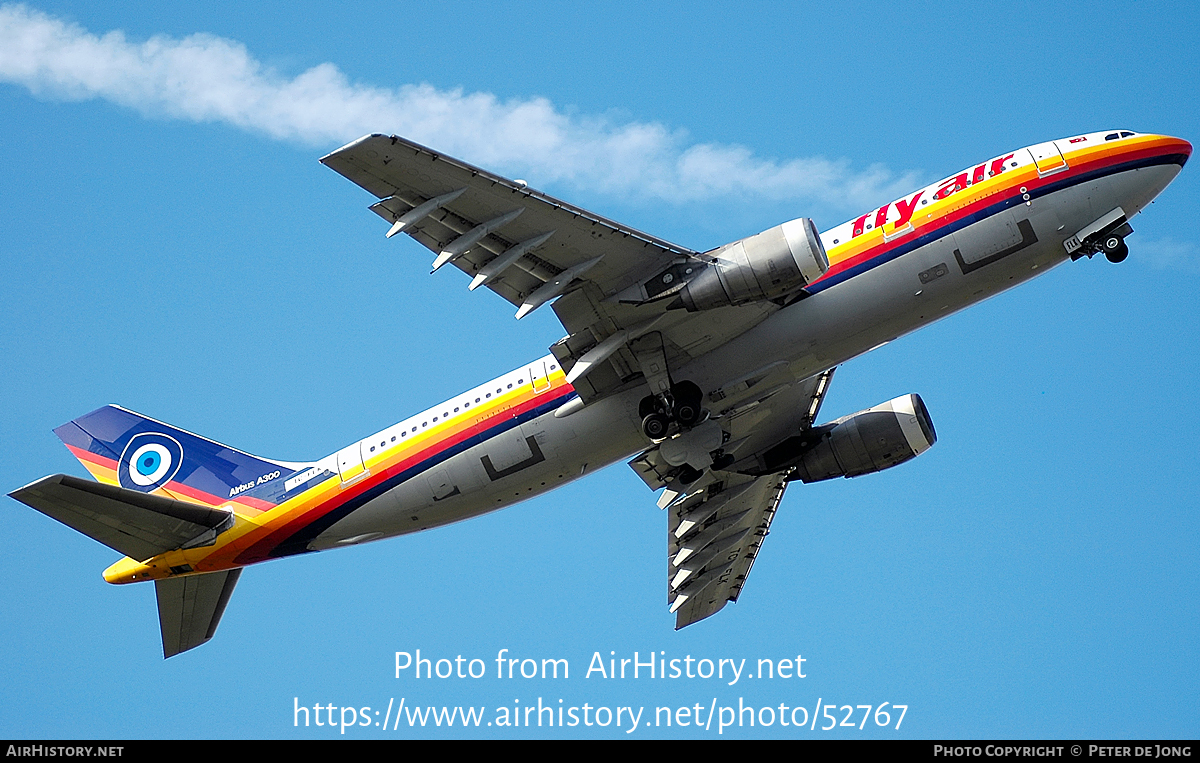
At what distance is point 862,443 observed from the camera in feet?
127

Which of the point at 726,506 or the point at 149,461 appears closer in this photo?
the point at 149,461

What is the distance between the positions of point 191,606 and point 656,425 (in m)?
15.9

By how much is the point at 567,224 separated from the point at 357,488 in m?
10.6

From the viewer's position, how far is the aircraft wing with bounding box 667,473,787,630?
41094mm

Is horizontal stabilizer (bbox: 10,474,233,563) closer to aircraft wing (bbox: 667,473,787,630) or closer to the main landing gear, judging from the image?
the main landing gear

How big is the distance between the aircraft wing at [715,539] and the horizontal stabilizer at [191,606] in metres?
14.6

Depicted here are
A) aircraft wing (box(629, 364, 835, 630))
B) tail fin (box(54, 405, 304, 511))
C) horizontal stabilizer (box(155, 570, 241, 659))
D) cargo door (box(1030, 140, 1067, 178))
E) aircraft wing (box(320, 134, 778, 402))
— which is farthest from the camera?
aircraft wing (box(629, 364, 835, 630))

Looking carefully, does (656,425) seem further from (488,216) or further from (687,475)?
(488,216)

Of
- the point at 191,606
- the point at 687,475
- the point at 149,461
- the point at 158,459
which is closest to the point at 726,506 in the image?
the point at 687,475

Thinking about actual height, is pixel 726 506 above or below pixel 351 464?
above

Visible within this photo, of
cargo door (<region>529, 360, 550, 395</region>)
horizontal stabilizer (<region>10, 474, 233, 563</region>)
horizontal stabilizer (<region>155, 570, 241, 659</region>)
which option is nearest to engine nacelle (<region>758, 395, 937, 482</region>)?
cargo door (<region>529, 360, 550, 395</region>)

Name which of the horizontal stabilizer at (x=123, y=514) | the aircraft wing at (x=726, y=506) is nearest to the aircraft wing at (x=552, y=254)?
the aircraft wing at (x=726, y=506)

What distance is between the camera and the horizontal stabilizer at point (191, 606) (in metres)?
37.2
